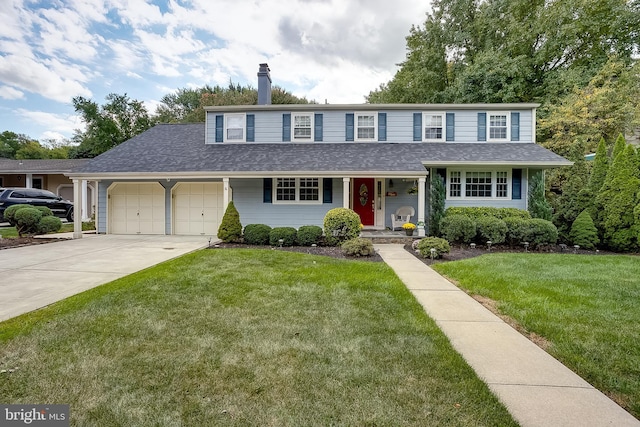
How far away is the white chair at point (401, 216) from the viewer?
11.8 meters

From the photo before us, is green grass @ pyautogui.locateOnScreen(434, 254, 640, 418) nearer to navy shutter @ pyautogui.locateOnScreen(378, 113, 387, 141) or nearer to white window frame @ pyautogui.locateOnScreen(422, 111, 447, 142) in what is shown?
white window frame @ pyautogui.locateOnScreen(422, 111, 447, 142)

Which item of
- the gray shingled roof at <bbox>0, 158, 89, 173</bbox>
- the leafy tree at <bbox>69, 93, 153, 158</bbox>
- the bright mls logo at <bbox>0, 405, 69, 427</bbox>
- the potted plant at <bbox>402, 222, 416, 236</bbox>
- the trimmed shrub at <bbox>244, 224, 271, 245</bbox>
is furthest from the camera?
the leafy tree at <bbox>69, 93, 153, 158</bbox>

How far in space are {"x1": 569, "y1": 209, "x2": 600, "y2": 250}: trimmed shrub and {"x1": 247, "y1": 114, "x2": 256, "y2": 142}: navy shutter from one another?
1206 centimetres

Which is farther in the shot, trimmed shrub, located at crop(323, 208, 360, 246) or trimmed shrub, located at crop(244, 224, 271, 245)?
trimmed shrub, located at crop(244, 224, 271, 245)

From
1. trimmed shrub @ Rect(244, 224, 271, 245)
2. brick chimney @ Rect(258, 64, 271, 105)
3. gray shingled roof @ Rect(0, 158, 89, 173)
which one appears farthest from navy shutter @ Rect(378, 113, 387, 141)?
gray shingled roof @ Rect(0, 158, 89, 173)

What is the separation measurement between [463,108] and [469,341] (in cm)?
1156

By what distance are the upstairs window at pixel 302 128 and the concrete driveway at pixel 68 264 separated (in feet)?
19.3

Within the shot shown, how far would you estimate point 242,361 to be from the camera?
9.26 ft

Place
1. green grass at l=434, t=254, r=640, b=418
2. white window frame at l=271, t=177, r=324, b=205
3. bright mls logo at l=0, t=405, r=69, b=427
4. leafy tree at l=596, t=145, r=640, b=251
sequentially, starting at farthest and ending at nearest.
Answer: white window frame at l=271, t=177, r=324, b=205, leafy tree at l=596, t=145, r=640, b=251, green grass at l=434, t=254, r=640, b=418, bright mls logo at l=0, t=405, r=69, b=427

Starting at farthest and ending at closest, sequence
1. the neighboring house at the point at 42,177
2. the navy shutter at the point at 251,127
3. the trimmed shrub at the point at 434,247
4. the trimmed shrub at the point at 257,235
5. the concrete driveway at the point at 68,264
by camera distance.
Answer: the neighboring house at the point at 42,177, the navy shutter at the point at 251,127, the trimmed shrub at the point at 257,235, the trimmed shrub at the point at 434,247, the concrete driveway at the point at 68,264

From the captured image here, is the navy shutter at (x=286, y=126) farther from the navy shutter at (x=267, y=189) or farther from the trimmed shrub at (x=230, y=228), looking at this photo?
the trimmed shrub at (x=230, y=228)

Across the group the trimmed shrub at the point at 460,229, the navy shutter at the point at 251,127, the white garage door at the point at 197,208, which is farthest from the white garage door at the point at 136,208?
the trimmed shrub at the point at 460,229

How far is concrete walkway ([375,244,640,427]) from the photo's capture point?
7.07 feet

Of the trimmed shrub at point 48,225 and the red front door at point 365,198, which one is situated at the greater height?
the red front door at point 365,198
